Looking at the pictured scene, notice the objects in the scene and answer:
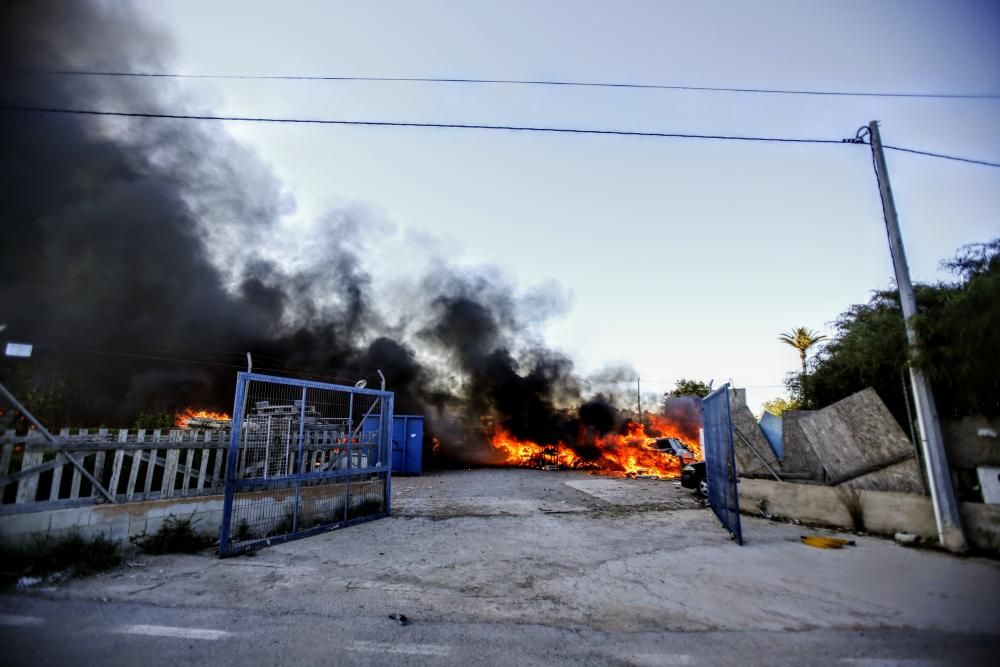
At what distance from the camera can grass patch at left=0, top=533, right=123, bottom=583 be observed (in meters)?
4.40

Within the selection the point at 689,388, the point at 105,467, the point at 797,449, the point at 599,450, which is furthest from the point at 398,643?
the point at 689,388

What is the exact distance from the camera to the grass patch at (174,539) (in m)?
5.56

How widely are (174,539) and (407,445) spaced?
14.2 m

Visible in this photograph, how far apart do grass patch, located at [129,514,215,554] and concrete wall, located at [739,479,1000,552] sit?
387 inches

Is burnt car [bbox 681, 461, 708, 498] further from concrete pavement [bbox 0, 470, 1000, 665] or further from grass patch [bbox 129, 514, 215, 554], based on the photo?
grass patch [bbox 129, 514, 215, 554]

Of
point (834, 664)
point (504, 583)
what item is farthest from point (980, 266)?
point (504, 583)

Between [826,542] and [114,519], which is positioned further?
[826,542]

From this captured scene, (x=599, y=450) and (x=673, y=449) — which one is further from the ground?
(x=673, y=449)

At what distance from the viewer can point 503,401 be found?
2962 centimetres

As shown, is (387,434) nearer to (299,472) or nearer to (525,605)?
(299,472)

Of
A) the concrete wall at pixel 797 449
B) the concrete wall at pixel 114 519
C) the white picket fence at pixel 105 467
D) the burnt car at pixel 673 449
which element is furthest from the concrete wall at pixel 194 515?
the burnt car at pixel 673 449

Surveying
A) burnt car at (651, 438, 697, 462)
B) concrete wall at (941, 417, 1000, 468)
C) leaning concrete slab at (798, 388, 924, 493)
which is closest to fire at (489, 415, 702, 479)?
burnt car at (651, 438, 697, 462)

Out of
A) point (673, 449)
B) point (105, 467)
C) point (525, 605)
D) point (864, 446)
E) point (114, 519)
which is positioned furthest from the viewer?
point (673, 449)

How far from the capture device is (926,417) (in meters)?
6.42
